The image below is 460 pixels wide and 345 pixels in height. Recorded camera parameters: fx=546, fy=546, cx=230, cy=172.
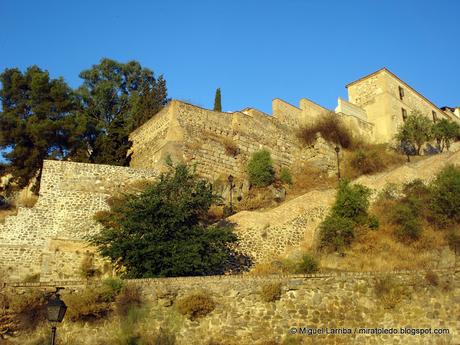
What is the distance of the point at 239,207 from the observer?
24750mm

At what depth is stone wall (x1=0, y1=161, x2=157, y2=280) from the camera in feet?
63.6

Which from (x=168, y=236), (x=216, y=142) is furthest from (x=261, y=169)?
(x=168, y=236)

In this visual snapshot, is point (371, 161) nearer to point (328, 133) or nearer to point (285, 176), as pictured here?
point (285, 176)

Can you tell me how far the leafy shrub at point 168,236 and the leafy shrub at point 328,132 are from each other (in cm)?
1602

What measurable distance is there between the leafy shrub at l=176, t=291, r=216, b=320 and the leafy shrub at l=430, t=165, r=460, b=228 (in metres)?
10.7

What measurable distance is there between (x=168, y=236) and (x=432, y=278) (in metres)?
7.88

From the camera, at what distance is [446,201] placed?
792 inches

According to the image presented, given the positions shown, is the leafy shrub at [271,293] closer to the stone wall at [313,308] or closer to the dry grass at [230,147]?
the stone wall at [313,308]

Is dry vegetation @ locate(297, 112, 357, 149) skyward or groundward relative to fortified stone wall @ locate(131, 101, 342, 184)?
skyward

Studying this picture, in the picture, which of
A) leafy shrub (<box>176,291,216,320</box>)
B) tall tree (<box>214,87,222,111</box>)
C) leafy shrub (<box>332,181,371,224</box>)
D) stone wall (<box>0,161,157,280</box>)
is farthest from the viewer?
tall tree (<box>214,87,222,111</box>)

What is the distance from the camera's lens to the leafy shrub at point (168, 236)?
52.8 ft

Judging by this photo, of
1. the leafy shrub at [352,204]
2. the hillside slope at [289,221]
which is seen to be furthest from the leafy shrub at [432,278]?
the hillside slope at [289,221]

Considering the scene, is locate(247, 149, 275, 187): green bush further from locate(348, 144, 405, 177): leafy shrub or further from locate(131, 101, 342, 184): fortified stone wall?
locate(348, 144, 405, 177): leafy shrub

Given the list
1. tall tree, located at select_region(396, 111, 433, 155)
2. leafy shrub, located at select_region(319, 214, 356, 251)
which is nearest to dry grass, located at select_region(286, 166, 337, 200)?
tall tree, located at select_region(396, 111, 433, 155)
